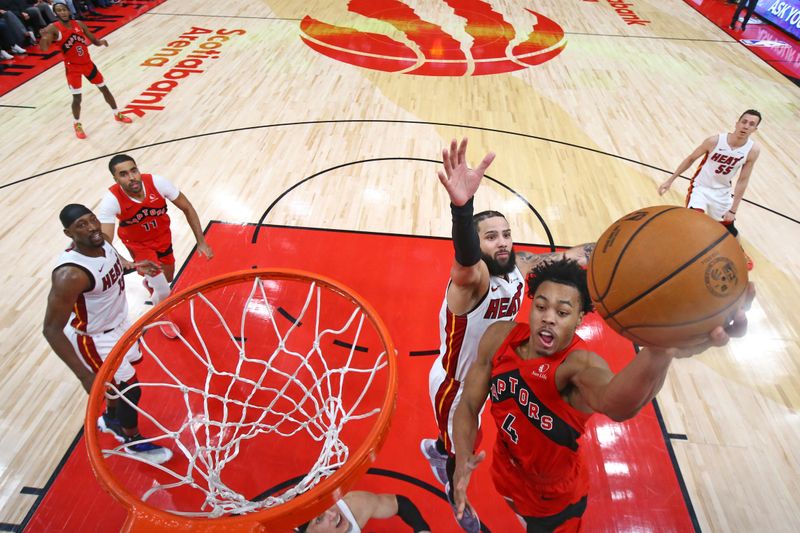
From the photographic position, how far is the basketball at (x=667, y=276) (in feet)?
4.32

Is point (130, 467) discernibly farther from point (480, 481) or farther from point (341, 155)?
point (341, 155)

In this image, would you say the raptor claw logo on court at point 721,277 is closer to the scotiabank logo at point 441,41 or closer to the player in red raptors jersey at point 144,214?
the player in red raptors jersey at point 144,214

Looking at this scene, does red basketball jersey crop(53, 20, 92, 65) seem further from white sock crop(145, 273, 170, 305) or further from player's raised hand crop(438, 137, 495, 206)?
player's raised hand crop(438, 137, 495, 206)

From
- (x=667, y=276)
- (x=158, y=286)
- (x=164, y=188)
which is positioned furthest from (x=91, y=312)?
(x=667, y=276)

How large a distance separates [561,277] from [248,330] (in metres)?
2.75

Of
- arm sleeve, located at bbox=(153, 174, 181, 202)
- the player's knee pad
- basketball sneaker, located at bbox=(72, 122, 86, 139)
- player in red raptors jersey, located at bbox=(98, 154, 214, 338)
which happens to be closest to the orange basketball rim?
the player's knee pad

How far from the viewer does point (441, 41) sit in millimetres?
9977

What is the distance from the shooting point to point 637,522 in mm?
2799

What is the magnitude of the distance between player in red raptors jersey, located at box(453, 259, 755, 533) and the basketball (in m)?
0.27

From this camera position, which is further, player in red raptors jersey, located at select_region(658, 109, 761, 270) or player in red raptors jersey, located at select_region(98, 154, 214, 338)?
player in red raptors jersey, located at select_region(658, 109, 761, 270)

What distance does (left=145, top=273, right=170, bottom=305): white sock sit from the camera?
3619mm

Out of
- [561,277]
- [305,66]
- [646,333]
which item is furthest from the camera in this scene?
[305,66]

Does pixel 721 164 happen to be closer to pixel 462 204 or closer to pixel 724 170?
pixel 724 170

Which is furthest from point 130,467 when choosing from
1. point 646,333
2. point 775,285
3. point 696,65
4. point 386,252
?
point 696,65
